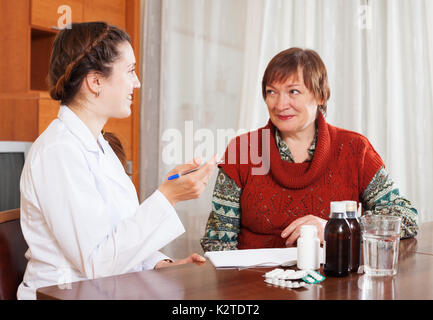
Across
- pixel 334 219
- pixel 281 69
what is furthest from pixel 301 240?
pixel 281 69

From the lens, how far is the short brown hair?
6.03ft

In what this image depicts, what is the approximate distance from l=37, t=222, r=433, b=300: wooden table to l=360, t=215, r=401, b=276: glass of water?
2 cm

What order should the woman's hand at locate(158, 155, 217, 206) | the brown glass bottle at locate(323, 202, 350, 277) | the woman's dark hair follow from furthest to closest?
the woman's dark hair < the woman's hand at locate(158, 155, 217, 206) < the brown glass bottle at locate(323, 202, 350, 277)

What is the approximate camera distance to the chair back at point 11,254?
46.5 inches

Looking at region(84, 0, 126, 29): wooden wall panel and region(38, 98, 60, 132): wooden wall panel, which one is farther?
region(84, 0, 126, 29): wooden wall panel

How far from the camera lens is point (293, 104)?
1.84m

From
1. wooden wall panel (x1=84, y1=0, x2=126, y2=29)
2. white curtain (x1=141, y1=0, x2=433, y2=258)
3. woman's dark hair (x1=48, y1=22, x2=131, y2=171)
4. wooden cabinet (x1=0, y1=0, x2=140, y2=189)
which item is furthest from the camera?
wooden wall panel (x1=84, y1=0, x2=126, y2=29)

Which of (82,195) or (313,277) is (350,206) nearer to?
(313,277)

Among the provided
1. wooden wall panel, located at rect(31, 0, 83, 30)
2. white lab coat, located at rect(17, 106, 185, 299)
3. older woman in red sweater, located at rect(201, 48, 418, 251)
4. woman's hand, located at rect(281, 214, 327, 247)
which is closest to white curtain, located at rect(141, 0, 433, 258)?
wooden wall panel, located at rect(31, 0, 83, 30)

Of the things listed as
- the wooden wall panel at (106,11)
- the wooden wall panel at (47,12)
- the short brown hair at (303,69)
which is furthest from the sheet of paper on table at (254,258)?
the wooden wall panel at (106,11)

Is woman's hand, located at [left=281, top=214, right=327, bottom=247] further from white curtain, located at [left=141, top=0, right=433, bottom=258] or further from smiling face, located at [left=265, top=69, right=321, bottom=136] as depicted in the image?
white curtain, located at [left=141, top=0, right=433, bottom=258]

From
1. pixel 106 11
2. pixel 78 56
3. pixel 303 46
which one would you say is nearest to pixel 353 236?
pixel 78 56

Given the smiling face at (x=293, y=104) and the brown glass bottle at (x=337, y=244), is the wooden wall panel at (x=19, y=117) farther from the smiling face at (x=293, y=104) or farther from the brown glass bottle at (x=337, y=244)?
the brown glass bottle at (x=337, y=244)
